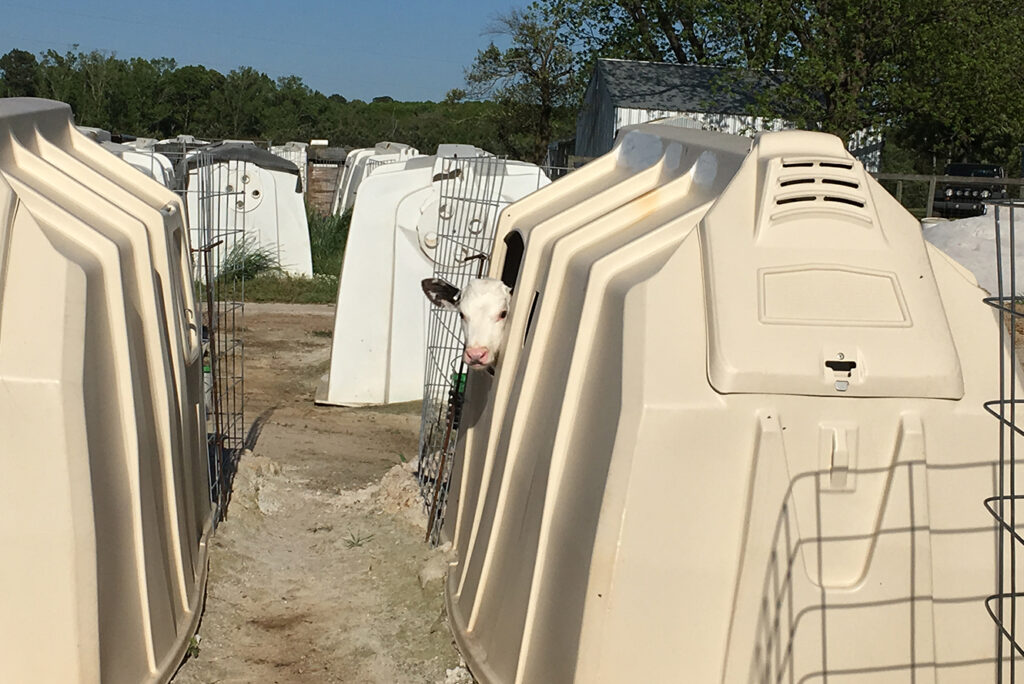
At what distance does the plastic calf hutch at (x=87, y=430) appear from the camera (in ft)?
10.8

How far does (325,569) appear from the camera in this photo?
5555 mm

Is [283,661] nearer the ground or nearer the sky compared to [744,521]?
nearer the ground

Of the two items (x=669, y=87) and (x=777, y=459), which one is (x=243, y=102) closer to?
(x=669, y=87)

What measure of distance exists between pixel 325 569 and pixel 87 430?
7.75 ft

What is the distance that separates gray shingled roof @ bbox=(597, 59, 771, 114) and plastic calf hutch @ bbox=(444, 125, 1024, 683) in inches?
791

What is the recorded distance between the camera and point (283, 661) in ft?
14.8

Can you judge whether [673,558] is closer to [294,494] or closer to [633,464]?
[633,464]

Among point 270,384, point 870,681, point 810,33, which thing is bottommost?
point 270,384

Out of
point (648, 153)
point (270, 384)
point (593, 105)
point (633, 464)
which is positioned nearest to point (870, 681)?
point (633, 464)

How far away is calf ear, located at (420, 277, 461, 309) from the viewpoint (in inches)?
202

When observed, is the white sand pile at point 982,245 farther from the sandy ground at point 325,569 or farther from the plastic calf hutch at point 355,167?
the sandy ground at point 325,569

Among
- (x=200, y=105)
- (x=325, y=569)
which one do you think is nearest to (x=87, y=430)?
(x=325, y=569)

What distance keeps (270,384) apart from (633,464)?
712cm

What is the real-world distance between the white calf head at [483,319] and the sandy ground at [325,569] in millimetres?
1060
